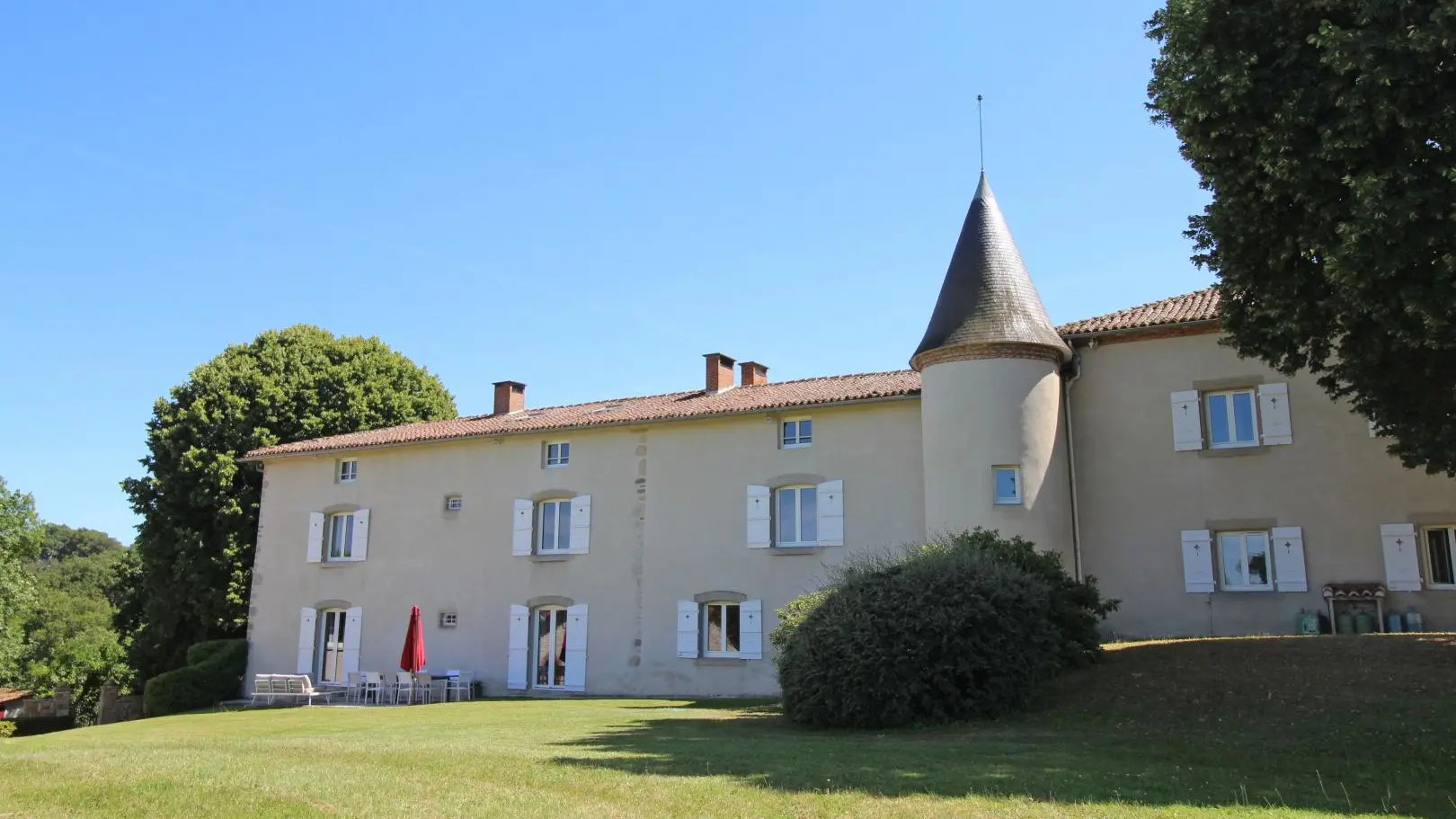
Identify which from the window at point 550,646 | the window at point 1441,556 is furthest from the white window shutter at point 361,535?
the window at point 1441,556

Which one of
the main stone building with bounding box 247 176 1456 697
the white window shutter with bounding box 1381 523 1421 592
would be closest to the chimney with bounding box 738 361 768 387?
the main stone building with bounding box 247 176 1456 697

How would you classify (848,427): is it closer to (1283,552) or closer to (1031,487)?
(1031,487)

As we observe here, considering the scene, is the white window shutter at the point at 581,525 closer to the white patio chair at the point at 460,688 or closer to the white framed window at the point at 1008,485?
the white patio chair at the point at 460,688

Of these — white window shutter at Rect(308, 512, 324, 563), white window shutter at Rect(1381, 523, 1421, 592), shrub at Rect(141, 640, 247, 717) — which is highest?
white window shutter at Rect(308, 512, 324, 563)

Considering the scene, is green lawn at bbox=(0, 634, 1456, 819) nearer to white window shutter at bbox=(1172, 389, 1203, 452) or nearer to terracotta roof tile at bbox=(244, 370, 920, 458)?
white window shutter at bbox=(1172, 389, 1203, 452)

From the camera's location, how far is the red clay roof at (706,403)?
18812 mm

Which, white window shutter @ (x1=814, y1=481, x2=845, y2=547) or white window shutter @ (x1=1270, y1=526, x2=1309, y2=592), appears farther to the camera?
white window shutter @ (x1=814, y1=481, x2=845, y2=547)

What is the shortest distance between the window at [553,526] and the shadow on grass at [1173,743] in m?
9.34

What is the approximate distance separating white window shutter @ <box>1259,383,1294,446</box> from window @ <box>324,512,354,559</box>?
2000 centimetres

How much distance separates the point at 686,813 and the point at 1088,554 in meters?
13.2

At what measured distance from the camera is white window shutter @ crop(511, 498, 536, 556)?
75.8 ft

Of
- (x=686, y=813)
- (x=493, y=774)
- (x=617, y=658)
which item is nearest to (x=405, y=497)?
(x=617, y=658)

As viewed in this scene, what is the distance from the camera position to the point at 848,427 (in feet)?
66.9

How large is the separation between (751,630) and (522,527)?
597 centimetres
